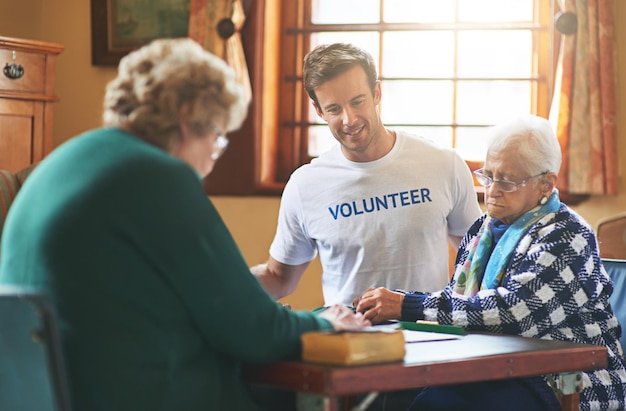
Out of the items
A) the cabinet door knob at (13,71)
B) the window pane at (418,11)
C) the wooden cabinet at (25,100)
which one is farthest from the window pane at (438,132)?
the cabinet door knob at (13,71)

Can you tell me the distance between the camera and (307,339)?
1.92 m

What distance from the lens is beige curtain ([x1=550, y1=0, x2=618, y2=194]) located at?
13.6 ft

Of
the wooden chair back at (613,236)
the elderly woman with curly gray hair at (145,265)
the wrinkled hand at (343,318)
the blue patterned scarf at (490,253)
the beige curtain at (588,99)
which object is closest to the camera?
the elderly woman with curly gray hair at (145,265)

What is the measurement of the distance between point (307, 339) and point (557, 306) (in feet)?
→ 2.62

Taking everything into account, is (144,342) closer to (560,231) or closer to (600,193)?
(560,231)

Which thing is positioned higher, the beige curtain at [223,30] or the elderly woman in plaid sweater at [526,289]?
the beige curtain at [223,30]

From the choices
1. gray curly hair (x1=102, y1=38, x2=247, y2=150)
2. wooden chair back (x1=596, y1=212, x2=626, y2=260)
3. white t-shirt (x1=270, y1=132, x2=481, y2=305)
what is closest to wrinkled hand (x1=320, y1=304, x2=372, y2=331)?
gray curly hair (x1=102, y1=38, x2=247, y2=150)

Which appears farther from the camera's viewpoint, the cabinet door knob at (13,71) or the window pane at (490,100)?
the window pane at (490,100)

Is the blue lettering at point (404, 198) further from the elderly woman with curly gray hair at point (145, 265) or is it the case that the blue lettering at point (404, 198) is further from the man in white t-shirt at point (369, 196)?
the elderly woman with curly gray hair at point (145, 265)

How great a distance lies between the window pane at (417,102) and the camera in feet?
15.3

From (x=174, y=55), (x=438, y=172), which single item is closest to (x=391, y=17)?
(x=438, y=172)

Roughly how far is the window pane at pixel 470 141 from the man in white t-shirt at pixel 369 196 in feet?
4.49

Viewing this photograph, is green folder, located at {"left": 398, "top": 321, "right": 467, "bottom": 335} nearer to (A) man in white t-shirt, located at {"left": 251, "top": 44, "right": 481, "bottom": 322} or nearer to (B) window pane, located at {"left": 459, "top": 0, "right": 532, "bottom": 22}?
(A) man in white t-shirt, located at {"left": 251, "top": 44, "right": 481, "bottom": 322}

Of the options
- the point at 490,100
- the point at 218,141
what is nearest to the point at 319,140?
the point at 490,100
